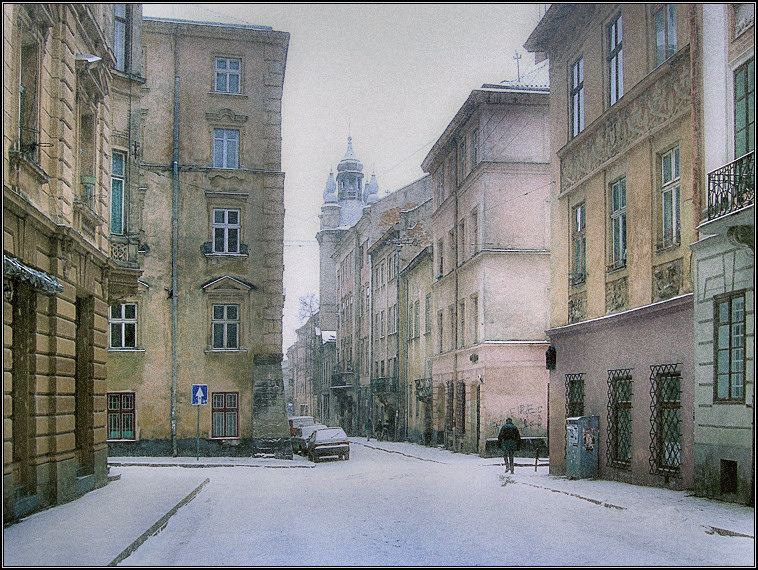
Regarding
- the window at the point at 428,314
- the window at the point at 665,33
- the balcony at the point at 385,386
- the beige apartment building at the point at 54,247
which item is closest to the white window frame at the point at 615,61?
the window at the point at 665,33

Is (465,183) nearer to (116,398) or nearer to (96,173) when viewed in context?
(116,398)

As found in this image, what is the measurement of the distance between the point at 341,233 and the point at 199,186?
5360 centimetres

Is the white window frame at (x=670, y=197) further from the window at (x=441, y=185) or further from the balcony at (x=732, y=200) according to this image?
the window at (x=441, y=185)

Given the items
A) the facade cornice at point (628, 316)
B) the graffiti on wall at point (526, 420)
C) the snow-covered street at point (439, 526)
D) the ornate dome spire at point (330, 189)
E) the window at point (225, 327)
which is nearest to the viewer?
the snow-covered street at point (439, 526)

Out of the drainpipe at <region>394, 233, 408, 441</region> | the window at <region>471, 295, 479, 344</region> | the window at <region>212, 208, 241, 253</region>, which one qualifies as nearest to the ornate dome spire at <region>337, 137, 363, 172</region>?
the drainpipe at <region>394, 233, 408, 441</region>

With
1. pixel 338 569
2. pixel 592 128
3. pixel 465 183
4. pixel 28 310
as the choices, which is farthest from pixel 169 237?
pixel 338 569

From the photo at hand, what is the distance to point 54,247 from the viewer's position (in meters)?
14.9

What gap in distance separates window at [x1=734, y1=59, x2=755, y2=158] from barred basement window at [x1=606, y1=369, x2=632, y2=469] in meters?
6.35

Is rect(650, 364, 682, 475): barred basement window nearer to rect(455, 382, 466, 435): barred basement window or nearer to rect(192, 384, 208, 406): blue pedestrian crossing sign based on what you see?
rect(192, 384, 208, 406): blue pedestrian crossing sign

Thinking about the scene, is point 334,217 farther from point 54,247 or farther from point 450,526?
point 450,526

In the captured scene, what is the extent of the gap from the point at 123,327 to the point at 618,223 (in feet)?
64.1

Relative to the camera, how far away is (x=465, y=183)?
1464 inches

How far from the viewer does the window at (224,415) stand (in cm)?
3319

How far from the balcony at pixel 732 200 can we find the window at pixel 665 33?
11.9ft
